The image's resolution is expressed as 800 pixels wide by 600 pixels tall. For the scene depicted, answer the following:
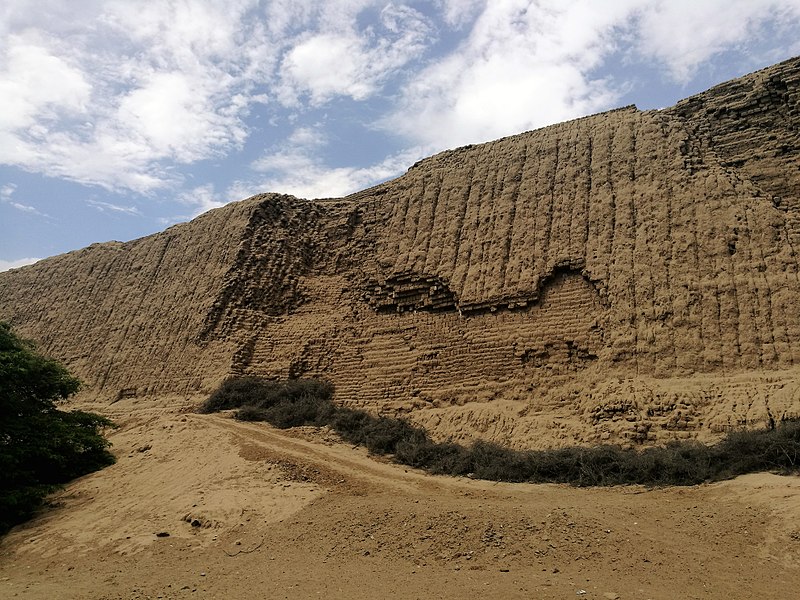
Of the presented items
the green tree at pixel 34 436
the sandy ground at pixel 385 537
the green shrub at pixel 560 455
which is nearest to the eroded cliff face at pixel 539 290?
the green shrub at pixel 560 455

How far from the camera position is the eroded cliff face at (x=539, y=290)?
10359mm

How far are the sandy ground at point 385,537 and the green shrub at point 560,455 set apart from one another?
1.06 feet

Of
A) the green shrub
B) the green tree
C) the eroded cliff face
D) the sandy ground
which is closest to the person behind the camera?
the sandy ground

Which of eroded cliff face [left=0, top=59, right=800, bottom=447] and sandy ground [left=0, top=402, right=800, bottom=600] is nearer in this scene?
sandy ground [left=0, top=402, right=800, bottom=600]

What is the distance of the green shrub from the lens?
26.3 ft

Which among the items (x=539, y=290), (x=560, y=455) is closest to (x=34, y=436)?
(x=560, y=455)

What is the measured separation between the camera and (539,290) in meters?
12.8

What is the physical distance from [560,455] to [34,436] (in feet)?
29.2

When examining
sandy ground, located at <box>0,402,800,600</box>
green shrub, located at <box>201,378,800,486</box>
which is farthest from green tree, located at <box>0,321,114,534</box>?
green shrub, located at <box>201,378,800,486</box>

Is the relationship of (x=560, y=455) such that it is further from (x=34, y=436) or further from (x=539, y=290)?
(x=34, y=436)

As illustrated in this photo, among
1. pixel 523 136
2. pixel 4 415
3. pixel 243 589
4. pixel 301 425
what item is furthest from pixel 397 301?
pixel 243 589

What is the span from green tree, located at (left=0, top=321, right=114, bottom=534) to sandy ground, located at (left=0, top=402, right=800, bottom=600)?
20.4 inches

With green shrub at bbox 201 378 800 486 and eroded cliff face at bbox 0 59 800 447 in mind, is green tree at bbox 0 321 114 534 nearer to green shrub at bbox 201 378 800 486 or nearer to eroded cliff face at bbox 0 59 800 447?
green shrub at bbox 201 378 800 486

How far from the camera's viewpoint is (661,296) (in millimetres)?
11242
